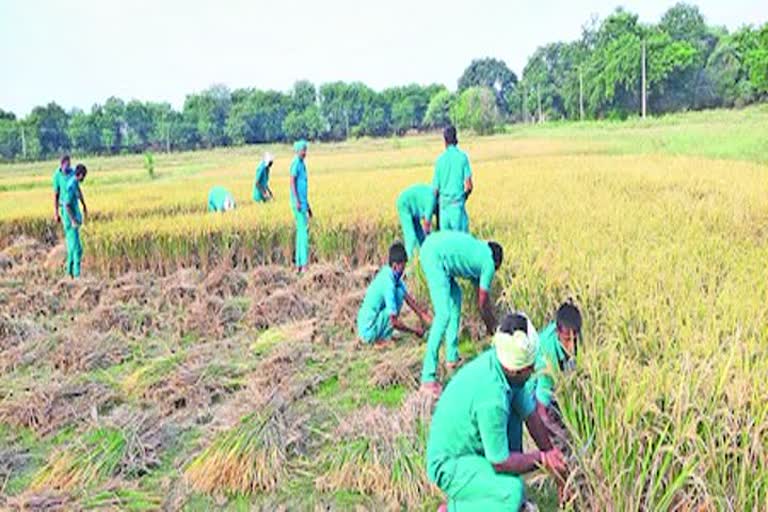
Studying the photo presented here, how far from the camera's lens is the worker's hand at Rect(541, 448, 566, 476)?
266cm

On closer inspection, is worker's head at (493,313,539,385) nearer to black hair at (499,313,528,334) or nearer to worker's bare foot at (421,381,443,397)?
black hair at (499,313,528,334)

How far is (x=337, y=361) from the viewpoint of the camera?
546 cm

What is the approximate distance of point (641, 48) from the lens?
46.9 m

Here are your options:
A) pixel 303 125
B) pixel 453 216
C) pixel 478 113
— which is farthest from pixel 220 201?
pixel 303 125

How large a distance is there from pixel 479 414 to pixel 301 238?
596 centimetres

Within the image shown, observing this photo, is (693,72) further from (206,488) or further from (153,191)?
(206,488)

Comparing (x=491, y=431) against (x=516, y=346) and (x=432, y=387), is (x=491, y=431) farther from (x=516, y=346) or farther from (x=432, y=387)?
(x=432, y=387)

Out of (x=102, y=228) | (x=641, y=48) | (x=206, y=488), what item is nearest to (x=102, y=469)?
(x=206, y=488)

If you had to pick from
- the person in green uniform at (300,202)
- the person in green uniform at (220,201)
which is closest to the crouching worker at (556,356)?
the person in green uniform at (300,202)

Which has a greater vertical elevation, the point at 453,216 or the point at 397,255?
the point at 453,216

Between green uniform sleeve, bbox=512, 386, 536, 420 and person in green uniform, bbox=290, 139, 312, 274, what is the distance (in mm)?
5694

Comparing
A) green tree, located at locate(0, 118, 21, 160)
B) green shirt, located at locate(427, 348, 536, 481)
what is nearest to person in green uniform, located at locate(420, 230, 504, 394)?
green shirt, located at locate(427, 348, 536, 481)

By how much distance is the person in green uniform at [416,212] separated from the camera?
659cm

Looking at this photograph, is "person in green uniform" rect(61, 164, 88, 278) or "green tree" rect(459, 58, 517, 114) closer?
"person in green uniform" rect(61, 164, 88, 278)
